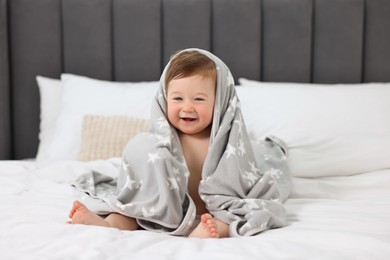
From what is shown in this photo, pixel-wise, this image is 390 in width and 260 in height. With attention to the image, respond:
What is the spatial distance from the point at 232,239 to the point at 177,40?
4.83 feet

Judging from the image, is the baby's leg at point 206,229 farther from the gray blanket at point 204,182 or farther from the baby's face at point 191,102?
the baby's face at point 191,102

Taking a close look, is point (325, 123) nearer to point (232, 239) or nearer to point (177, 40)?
point (177, 40)

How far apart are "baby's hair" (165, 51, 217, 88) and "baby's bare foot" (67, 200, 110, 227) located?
15.3 inches

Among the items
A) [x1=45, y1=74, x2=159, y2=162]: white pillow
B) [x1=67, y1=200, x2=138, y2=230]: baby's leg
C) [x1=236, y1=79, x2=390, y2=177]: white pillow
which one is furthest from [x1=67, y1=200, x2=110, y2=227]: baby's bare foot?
[x1=45, y1=74, x2=159, y2=162]: white pillow

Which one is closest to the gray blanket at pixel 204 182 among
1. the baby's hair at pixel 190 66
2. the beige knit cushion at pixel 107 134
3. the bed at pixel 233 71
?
the baby's hair at pixel 190 66

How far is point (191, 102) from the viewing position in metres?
1.47

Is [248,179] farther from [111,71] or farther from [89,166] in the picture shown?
[111,71]

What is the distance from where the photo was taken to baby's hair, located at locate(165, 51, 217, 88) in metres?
1.46

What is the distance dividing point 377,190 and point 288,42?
99 centimetres

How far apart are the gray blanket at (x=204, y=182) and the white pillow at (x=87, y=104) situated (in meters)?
0.77

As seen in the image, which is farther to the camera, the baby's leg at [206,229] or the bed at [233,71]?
the bed at [233,71]

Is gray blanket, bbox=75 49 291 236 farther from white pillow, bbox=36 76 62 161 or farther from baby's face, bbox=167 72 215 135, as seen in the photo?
white pillow, bbox=36 76 62 161

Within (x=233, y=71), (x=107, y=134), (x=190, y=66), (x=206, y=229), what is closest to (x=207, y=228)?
(x=206, y=229)

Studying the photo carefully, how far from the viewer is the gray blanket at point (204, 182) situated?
4.53 ft
